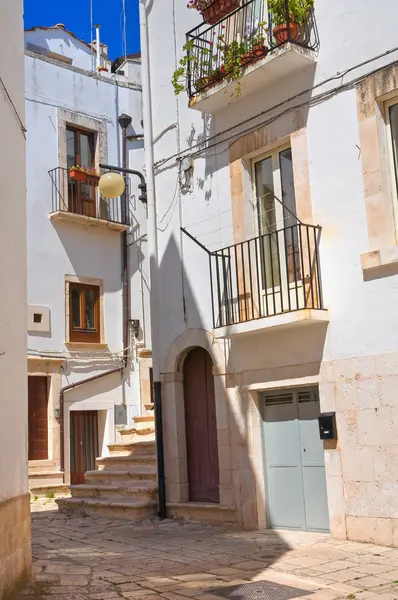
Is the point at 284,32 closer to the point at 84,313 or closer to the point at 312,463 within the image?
the point at 312,463

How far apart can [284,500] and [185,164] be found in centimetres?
490

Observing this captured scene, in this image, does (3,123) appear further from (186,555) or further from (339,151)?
(186,555)

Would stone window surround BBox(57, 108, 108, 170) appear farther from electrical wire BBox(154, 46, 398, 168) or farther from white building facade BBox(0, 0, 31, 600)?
white building facade BBox(0, 0, 31, 600)

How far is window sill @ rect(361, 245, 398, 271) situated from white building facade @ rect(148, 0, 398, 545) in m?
0.02

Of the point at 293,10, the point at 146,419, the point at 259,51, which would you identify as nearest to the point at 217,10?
the point at 259,51

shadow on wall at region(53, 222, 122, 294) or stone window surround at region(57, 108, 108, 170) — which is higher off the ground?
stone window surround at region(57, 108, 108, 170)

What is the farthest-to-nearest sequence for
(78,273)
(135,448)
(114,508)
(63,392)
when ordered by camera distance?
(78,273) < (63,392) < (135,448) < (114,508)

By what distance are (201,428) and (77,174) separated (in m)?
8.24

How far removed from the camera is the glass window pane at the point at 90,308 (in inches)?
665

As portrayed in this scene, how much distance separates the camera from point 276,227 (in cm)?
945

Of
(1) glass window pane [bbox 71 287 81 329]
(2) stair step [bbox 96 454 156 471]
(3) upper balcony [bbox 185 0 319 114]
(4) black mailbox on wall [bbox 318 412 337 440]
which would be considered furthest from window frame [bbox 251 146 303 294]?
(1) glass window pane [bbox 71 287 81 329]

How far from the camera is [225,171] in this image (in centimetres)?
1002

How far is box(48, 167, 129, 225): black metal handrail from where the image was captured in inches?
647

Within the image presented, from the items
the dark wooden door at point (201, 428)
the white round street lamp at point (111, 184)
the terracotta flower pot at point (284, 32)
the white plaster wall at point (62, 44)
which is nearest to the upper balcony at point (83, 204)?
the white round street lamp at point (111, 184)
